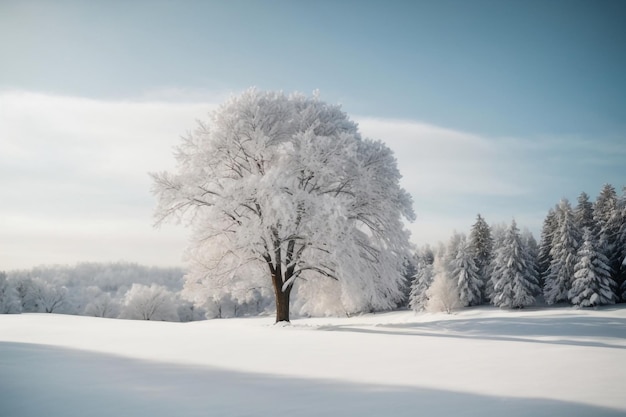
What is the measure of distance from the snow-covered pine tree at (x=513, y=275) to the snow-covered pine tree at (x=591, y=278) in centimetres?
576

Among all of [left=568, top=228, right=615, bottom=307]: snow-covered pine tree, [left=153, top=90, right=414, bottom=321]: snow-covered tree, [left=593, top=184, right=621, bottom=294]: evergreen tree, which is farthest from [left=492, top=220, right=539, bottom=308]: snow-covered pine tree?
[left=153, top=90, right=414, bottom=321]: snow-covered tree

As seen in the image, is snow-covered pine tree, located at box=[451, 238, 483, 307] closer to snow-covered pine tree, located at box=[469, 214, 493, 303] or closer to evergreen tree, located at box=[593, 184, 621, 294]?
snow-covered pine tree, located at box=[469, 214, 493, 303]

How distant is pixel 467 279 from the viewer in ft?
175

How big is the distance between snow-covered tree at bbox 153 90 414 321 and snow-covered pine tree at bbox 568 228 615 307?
34.6 metres

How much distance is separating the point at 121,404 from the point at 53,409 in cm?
66

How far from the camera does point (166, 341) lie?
8.63 m

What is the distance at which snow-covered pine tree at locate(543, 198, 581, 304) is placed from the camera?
1732 inches

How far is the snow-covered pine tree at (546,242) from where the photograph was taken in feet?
166

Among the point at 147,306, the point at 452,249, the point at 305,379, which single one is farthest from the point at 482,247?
the point at 147,306

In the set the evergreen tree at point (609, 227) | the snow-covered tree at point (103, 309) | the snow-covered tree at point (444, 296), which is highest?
the evergreen tree at point (609, 227)

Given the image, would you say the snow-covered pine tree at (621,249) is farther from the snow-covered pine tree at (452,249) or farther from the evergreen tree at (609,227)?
the snow-covered pine tree at (452,249)

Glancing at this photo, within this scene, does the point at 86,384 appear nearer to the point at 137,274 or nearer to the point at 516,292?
the point at 516,292

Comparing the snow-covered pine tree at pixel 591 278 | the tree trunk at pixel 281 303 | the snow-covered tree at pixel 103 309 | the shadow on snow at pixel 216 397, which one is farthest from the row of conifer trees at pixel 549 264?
the snow-covered tree at pixel 103 309

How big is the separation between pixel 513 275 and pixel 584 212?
12507 mm
